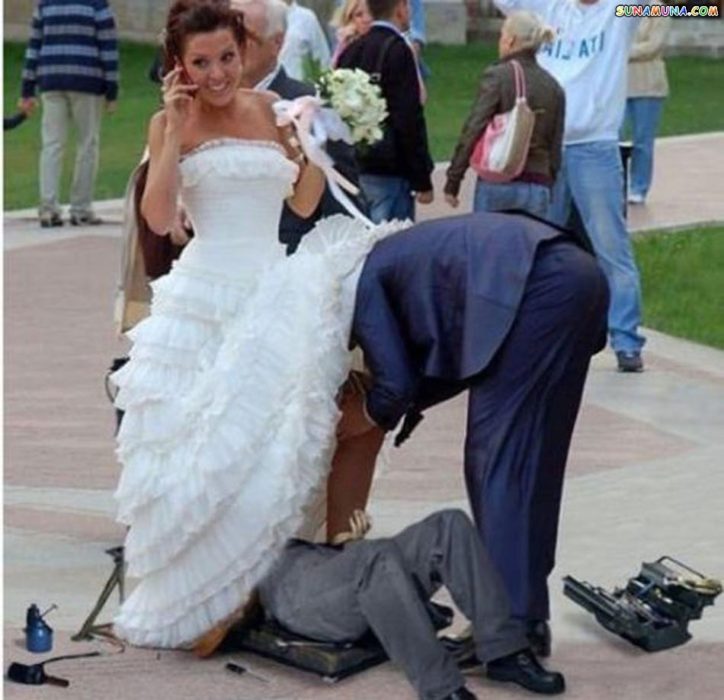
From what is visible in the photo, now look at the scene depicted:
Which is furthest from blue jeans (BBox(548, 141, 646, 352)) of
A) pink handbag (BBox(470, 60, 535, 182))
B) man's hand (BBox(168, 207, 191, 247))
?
man's hand (BBox(168, 207, 191, 247))

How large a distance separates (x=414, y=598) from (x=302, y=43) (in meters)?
9.03

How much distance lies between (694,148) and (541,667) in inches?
610

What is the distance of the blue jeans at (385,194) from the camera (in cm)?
1152

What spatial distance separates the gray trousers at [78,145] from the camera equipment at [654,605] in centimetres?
1006

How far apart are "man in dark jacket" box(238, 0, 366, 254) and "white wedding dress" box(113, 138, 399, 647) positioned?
0.83 m

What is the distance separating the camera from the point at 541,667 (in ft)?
20.9

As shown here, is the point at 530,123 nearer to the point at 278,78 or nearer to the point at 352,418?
the point at 278,78

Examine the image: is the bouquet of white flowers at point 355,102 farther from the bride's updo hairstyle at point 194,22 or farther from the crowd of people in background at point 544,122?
the crowd of people in background at point 544,122

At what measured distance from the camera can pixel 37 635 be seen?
261 inches

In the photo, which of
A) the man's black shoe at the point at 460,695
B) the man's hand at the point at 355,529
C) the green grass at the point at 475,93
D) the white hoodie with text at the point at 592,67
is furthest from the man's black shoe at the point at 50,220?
the man's black shoe at the point at 460,695

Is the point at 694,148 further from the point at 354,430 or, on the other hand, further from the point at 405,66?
the point at 354,430

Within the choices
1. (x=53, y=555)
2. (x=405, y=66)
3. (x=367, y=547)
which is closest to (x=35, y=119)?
(x=405, y=66)

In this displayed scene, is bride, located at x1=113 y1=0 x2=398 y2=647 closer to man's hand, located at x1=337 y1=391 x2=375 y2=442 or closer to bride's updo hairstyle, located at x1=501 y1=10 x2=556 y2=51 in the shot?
man's hand, located at x1=337 y1=391 x2=375 y2=442

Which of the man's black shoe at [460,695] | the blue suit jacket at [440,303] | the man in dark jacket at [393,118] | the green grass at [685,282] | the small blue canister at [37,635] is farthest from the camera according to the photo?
the green grass at [685,282]
